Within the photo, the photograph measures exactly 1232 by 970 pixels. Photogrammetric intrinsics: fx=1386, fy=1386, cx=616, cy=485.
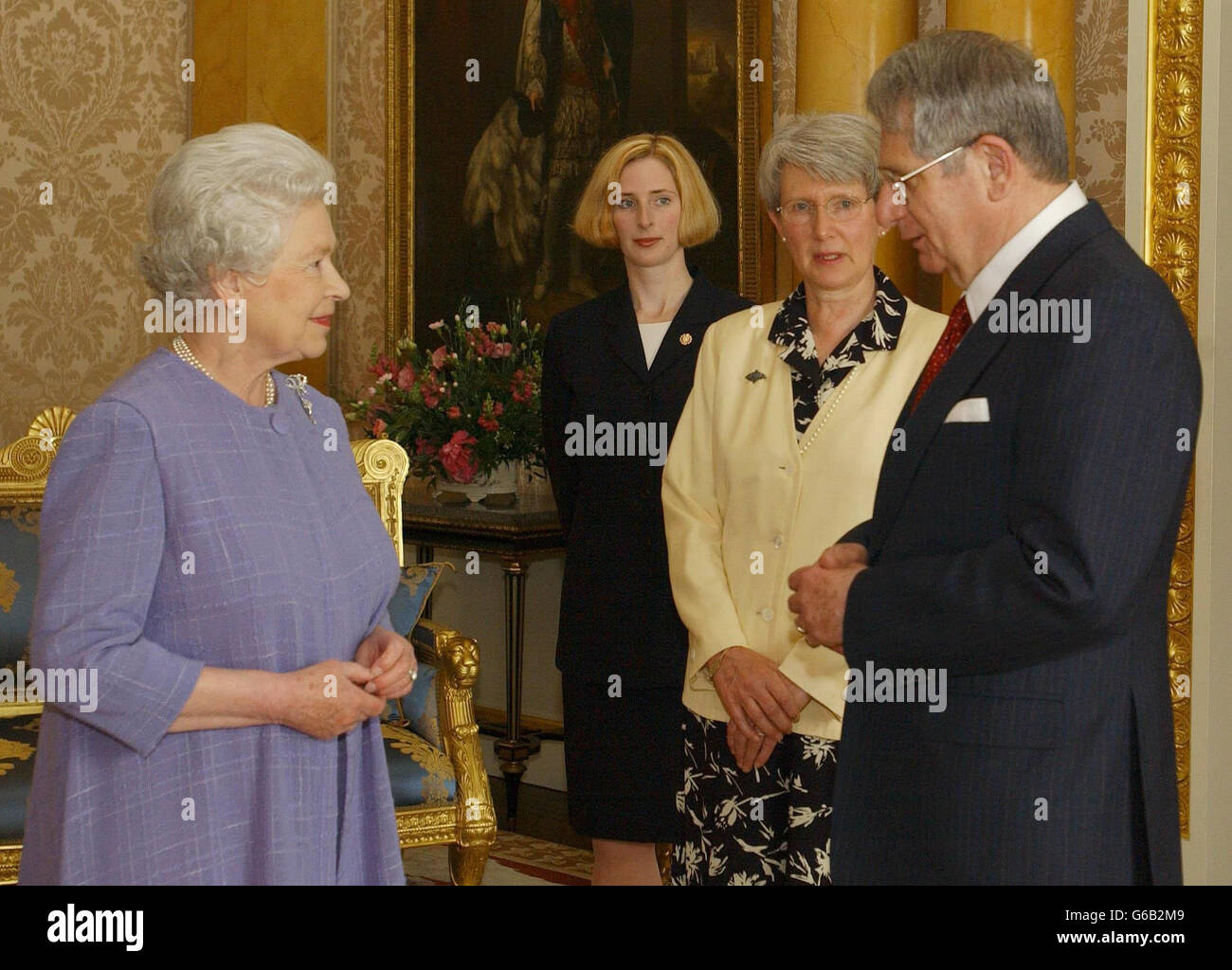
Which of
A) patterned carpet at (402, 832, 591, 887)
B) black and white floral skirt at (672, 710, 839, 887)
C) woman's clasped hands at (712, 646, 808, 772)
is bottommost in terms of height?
patterned carpet at (402, 832, 591, 887)

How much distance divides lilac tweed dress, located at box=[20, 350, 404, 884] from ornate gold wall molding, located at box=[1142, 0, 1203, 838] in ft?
8.14

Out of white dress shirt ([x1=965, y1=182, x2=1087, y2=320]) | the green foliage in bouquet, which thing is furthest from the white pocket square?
the green foliage in bouquet

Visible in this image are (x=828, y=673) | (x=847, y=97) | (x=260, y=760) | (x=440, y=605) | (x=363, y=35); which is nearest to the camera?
(x=260, y=760)

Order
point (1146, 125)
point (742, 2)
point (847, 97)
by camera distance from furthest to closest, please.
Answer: point (742, 2) → point (847, 97) → point (1146, 125)

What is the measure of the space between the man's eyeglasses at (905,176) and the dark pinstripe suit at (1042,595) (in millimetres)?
173

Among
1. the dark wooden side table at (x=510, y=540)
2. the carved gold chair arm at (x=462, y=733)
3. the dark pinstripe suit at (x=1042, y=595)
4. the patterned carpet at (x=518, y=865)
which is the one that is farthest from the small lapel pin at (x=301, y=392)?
the dark wooden side table at (x=510, y=540)

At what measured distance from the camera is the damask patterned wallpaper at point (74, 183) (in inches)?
257

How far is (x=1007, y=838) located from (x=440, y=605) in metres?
4.48

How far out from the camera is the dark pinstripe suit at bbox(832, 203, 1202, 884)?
167cm

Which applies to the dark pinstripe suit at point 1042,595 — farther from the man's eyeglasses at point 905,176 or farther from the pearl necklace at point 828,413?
the pearl necklace at point 828,413

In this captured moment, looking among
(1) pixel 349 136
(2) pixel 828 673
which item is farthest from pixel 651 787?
(1) pixel 349 136

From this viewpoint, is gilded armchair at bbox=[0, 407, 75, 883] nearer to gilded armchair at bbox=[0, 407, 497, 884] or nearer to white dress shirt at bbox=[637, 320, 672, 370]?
gilded armchair at bbox=[0, 407, 497, 884]

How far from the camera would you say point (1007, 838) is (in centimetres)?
181
